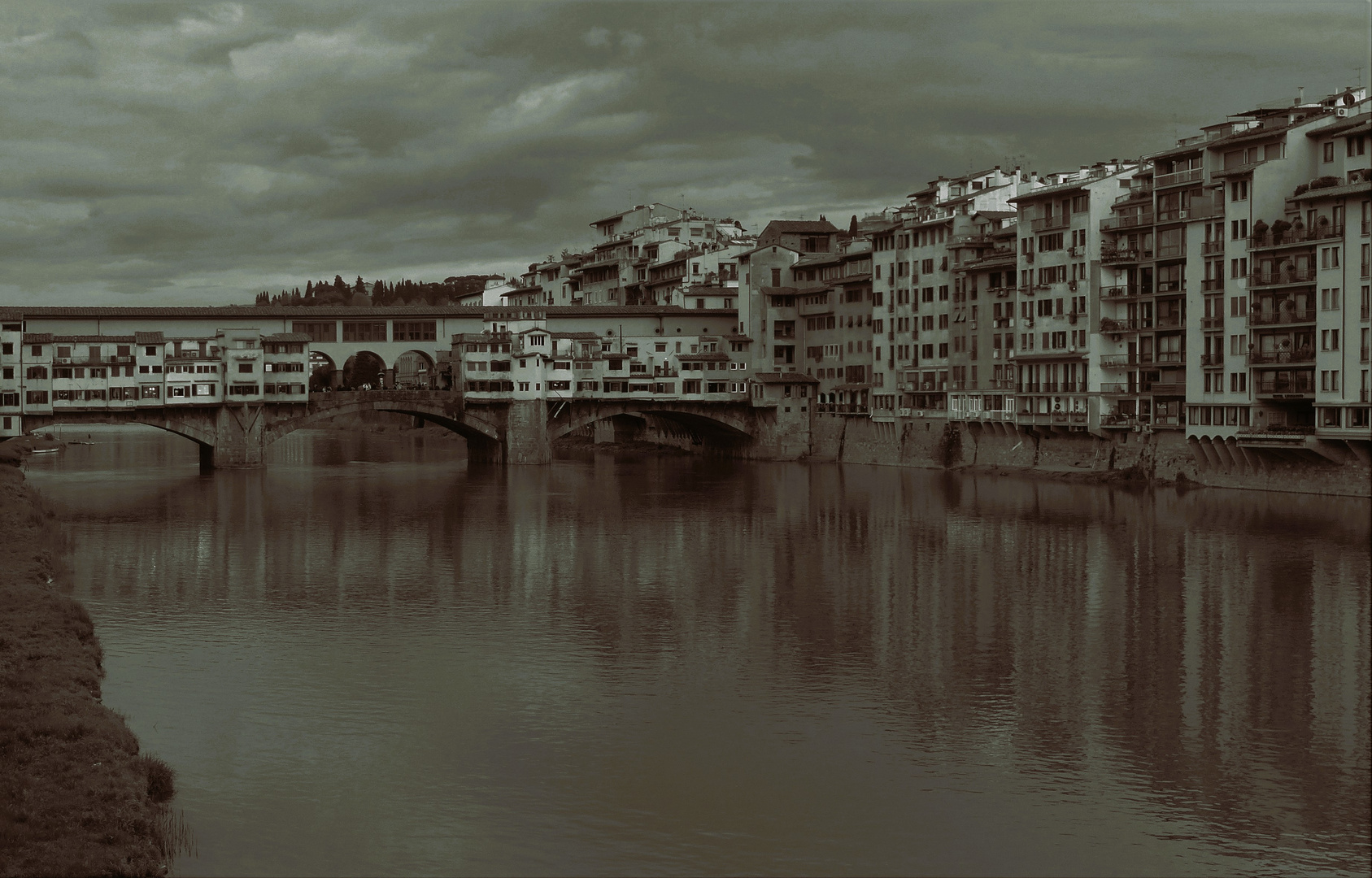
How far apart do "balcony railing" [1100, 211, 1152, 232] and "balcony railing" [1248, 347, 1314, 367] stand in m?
9.48

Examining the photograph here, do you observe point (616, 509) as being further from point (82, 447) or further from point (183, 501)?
point (82, 447)

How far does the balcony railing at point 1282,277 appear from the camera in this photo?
51.9 m

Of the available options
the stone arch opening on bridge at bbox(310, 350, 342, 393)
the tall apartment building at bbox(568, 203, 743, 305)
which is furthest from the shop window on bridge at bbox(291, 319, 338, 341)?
the stone arch opening on bridge at bbox(310, 350, 342, 393)

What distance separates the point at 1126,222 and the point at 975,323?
12989 mm

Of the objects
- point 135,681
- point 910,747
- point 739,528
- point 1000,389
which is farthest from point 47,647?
point 1000,389

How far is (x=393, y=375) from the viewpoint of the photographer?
Answer: 281 feet

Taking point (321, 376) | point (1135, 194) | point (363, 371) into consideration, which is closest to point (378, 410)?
point (1135, 194)

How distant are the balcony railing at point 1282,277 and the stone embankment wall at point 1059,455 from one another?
6.57 meters

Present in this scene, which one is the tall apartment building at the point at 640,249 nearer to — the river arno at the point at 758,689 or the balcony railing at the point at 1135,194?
the balcony railing at the point at 1135,194

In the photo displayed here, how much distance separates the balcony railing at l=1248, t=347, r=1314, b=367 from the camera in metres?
51.8

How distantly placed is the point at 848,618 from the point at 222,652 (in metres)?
13.4

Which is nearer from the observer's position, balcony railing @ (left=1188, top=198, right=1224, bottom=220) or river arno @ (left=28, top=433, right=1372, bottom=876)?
river arno @ (left=28, top=433, right=1372, bottom=876)

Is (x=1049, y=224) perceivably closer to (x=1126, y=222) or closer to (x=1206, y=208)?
(x=1126, y=222)

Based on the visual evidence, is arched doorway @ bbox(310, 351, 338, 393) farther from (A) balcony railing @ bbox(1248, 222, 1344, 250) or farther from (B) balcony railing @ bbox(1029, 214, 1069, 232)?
(A) balcony railing @ bbox(1248, 222, 1344, 250)
